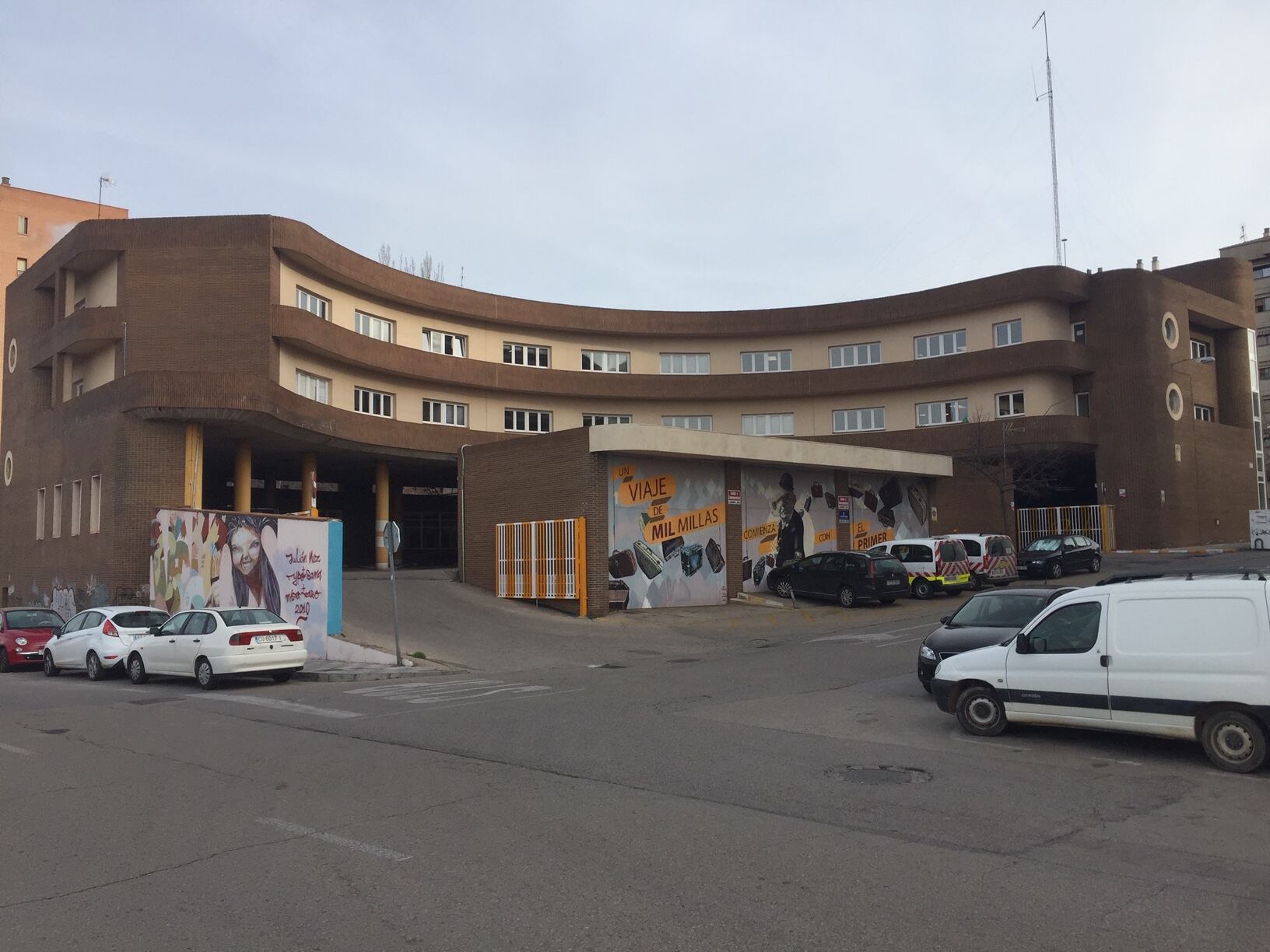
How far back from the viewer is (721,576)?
28.5 metres

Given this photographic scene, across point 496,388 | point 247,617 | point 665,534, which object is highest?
point 496,388

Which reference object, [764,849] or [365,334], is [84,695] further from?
[365,334]

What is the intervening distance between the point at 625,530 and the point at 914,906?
21049 mm

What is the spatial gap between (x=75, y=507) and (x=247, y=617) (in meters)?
18.5

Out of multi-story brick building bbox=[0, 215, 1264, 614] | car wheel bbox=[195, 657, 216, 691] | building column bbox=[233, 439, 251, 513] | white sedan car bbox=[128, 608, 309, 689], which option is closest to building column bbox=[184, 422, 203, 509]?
multi-story brick building bbox=[0, 215, 1264, 614]

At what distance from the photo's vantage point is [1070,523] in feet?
149

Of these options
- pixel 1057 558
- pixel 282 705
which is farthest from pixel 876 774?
pixel 1057 558

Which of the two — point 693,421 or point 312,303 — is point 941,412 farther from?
point 312,303

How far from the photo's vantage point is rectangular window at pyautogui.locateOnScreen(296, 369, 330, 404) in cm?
3488

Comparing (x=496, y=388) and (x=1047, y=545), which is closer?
(x=1047, y=545)

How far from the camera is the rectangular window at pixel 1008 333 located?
151 ft

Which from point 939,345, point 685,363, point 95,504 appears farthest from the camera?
point 685,363

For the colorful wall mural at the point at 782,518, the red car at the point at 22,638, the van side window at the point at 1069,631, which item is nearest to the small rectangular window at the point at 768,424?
the colorful wall mural at the point at 782,518

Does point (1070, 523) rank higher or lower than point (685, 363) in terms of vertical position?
lower
